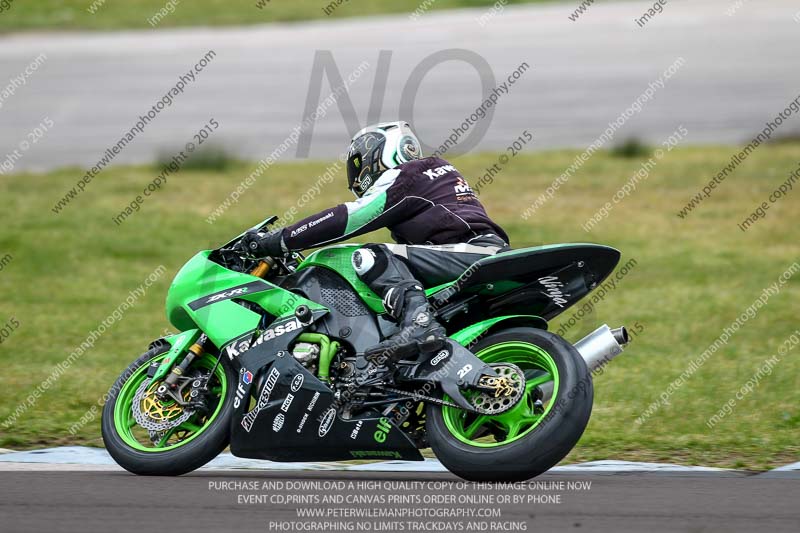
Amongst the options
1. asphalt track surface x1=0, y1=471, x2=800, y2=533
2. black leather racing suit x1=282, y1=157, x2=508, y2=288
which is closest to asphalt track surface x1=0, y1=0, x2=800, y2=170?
black leather racing suit x1=282, y1=157, x2=508, y2=288

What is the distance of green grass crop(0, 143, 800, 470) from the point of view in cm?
837

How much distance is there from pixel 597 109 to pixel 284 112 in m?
5.46

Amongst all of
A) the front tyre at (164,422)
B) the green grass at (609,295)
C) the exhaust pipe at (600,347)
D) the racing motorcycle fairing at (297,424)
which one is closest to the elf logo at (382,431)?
the racing motorcycle fairing at (297,424)

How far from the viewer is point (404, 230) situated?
6746 millimetres

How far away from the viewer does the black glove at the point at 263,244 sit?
6.71 metres

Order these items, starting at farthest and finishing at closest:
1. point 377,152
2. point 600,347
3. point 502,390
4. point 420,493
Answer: point 377,152 → point 600,347 → point 502,390 → point 420,493

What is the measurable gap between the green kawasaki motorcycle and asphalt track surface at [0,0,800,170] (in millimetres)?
11875

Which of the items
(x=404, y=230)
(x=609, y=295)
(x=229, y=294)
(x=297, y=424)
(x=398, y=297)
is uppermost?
(x=404, y=230)

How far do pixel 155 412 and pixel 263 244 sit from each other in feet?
3.62

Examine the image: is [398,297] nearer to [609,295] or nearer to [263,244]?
[263,244]

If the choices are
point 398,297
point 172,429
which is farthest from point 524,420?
point 172,429

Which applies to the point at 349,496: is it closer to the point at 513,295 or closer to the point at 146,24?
the point at 513,295

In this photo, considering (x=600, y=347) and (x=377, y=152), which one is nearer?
(x=600, y=347)

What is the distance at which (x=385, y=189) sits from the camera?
261 inches
